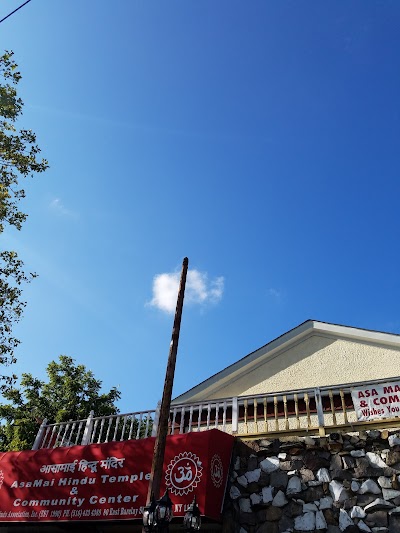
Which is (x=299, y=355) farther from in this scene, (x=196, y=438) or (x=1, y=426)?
(x=1, y=426)

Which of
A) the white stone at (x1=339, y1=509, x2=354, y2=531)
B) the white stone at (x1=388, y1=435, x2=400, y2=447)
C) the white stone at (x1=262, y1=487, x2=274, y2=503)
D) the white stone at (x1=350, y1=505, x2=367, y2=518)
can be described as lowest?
the white stone at (x1=339, y1=509, x2=354, y2=531)

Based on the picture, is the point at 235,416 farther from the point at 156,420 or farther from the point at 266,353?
the point at 266,353

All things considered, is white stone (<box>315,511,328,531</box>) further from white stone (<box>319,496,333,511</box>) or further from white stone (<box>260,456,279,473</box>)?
white stone (<box>260,456,279,473</box>)

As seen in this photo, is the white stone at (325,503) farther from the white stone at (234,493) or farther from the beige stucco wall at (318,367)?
the beige stucco wall at (318,367)

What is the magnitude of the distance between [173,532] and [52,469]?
2996 millimetres

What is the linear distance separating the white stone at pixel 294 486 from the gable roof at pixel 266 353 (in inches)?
235

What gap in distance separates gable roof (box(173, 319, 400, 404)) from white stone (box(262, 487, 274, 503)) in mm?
5909

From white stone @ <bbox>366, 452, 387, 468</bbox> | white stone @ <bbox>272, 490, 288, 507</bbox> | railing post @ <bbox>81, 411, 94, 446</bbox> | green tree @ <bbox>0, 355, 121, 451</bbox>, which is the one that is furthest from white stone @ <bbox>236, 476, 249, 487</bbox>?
green tree @ <bbox>0, 355, 121, 451</bbox>

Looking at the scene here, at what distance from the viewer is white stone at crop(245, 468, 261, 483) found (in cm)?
902

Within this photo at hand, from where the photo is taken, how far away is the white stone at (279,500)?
855cm

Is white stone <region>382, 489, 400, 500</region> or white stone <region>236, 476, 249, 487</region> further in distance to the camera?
white stone <region>236, 476, 249, 487</region>

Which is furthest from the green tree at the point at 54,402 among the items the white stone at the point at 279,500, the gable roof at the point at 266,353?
→ the white stone at the point at 279,500

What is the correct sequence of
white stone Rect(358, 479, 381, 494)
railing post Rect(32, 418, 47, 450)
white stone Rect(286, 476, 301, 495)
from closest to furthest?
white stone Rect(358, 479, 381, 494), white stone Rect(286, 476, 301, 495), railing post Rect(32, 418, 47, 450)

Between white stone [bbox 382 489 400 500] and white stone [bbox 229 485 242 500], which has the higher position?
white stone [bbox 229 485 242 500]
